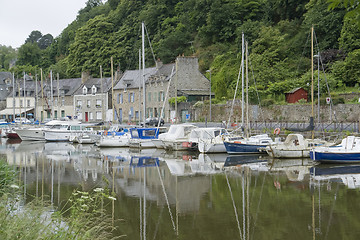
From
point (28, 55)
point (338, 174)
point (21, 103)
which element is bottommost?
point (338, 174)

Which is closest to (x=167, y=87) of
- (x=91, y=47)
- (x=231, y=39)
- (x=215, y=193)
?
(x=231, y=39)

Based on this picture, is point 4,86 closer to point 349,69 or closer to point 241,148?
point 349,69

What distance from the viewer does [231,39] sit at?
5916 cm

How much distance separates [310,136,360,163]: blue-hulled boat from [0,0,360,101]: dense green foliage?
7.34 meters

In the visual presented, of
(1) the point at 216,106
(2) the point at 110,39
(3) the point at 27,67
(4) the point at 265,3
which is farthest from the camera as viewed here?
(3) the point at 27,67

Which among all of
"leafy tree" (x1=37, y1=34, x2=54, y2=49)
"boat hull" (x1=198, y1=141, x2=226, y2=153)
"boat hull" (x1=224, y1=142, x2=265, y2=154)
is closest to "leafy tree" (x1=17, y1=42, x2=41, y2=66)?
"leafy tree" (x1=37, y1=34, x2=54, y2=49)

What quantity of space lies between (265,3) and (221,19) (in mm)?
5882

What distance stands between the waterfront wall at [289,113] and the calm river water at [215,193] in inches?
463

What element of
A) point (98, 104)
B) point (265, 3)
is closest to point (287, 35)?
point (265, 3)

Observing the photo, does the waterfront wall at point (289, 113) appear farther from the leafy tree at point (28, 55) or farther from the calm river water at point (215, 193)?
the leafy tree at point (28, 55)

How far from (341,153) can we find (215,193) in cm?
901

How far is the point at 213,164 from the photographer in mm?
24109

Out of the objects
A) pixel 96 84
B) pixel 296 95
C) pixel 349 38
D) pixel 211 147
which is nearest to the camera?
pixel 211 147

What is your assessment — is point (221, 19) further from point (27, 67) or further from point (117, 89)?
point (27, 67)
